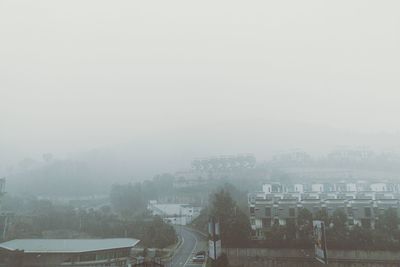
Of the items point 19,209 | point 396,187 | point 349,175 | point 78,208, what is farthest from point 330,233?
point 19,209

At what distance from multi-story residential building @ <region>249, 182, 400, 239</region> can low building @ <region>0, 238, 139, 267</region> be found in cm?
273

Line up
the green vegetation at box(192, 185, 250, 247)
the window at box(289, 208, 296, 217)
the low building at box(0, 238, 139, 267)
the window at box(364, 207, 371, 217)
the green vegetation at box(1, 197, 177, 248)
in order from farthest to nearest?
the green vegetation at box(1, 197, 177, 248) → the window at box(289, 208, 296, 217) → the window at box(364, 207, 371, 217) → the green vegetation at box(192, 185, 250, 247) → the low building at box(0, 238, 139, 267)

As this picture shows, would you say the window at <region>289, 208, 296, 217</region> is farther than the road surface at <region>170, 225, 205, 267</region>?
Yes

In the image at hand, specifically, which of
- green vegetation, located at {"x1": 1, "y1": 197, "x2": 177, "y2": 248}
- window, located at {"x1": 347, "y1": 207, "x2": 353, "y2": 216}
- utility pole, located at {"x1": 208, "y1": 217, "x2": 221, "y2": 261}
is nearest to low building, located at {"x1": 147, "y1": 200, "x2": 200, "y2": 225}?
green vegetation, located at {"x1": 1, "y1": 197, "x2": 177, "y2": 248}

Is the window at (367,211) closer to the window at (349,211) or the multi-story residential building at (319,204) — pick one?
the multi-story residential building at (319,204)

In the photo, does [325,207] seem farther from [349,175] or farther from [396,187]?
[349,175]

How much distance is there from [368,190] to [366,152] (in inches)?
160

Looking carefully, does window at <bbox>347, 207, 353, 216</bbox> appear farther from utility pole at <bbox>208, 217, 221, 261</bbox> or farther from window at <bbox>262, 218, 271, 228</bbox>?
utility pole at <bbox>208, 217, 221, 261</bbox>

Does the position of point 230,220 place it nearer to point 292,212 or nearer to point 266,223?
point 266,223

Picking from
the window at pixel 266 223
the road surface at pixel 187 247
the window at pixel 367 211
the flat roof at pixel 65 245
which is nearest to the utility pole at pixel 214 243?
the road surface at pixel 187 247

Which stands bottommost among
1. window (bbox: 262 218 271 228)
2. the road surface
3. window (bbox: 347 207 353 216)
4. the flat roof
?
the road surface

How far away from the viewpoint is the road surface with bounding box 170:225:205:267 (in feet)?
18.5

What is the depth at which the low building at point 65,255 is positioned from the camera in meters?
5.47

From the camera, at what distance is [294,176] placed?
9133mm
